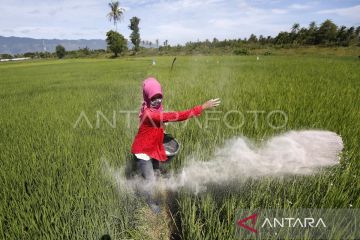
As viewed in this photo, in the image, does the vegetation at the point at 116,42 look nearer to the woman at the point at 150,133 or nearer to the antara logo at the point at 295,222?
the woman at the point at 150,133

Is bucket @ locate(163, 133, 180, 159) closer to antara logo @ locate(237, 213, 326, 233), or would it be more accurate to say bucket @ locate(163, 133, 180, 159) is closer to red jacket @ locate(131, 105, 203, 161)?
red jacket @ locate(131, 105, 203, 161)

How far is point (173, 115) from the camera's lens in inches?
87.0

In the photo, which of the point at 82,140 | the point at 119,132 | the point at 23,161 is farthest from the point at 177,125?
the point at 23,161

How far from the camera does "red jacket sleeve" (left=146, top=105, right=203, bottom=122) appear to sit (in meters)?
2.15

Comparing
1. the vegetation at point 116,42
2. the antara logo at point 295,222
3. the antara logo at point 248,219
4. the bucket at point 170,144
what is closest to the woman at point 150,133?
the bucket at point 170,144

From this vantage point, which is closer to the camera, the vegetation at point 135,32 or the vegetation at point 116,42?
the vegetation at point 116,42

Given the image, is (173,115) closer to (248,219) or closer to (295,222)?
(248,219)

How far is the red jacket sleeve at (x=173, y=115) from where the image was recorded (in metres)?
2.15

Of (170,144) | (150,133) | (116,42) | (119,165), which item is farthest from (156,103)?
(116,42)

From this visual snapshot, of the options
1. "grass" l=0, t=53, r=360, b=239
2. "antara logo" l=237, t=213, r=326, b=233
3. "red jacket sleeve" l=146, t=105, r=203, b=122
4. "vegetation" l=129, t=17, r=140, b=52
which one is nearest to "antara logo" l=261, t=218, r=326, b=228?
"antara logo" l=237, t=213, r=326, b=233

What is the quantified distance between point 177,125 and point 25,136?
1985 mm

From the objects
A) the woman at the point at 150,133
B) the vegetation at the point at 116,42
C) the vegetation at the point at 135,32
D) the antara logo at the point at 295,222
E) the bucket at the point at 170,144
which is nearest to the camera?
the antara logo at the point at 295,222

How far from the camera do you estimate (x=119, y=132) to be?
11.9 feet

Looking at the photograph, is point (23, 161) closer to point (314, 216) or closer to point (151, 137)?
point (151, 137)
